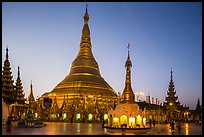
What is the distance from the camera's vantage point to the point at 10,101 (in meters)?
52.1

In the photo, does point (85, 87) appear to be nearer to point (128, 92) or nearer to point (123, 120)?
point (128, 92)

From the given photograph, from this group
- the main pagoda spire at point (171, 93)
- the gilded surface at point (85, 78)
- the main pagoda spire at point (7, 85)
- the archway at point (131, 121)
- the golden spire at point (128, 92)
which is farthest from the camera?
the main pagoda spire at point (171, 93)

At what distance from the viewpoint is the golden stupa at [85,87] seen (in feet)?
184

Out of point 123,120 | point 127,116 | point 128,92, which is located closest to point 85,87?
point 128,92

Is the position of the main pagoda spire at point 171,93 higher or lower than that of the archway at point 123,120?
higher

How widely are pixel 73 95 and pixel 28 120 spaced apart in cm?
2610

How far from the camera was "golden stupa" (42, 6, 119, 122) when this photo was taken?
5609 centimetres

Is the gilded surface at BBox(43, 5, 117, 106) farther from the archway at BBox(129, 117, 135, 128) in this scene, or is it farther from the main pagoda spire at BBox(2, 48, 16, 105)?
the archway at BBox(129, 117, 135, 128)

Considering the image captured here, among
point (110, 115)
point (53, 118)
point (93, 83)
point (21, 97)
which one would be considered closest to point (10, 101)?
point (21, 97)

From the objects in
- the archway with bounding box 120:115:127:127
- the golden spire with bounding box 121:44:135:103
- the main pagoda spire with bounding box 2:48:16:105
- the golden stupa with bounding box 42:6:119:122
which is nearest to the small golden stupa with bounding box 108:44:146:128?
the archway with bounding box 120:115:127:127

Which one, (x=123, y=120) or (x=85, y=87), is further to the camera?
(x=85, y=87)

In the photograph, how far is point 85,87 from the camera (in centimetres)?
6147

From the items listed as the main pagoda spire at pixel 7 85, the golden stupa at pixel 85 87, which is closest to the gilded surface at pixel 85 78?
the golden stupa at pixel 85 87

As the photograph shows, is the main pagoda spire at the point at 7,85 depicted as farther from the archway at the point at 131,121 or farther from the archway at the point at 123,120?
the archway at the point at 131,121
